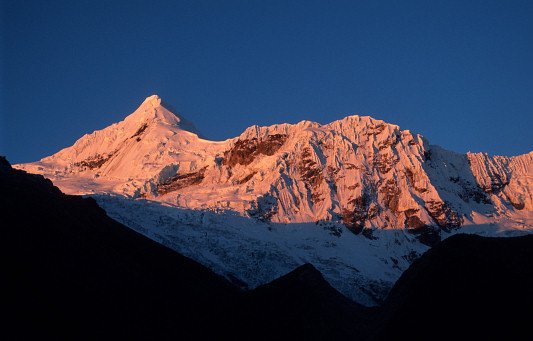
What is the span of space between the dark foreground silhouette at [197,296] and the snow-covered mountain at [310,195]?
30.1 meters

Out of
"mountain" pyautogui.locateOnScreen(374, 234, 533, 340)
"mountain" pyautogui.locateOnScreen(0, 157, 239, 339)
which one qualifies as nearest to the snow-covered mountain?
"mountain" pyautogui.locateOnScreen(0, 157, 239, 339)

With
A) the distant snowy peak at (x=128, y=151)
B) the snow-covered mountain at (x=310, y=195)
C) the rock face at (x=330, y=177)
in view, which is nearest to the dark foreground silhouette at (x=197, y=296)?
the snow-covered mountain at (x=310, y=195)

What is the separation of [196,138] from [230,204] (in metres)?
62.9

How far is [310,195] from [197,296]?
77.7 metres

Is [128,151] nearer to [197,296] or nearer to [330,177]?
[330,177]

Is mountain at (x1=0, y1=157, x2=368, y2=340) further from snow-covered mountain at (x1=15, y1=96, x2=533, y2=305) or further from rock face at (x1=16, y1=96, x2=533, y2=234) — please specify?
rock face at (x1=16, y1=96, x2=533, y2=234)

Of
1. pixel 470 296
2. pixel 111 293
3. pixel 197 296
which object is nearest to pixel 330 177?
pixel 197 296

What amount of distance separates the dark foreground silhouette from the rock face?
6187 cm

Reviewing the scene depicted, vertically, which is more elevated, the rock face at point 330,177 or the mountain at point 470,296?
the rock face at point 330,177

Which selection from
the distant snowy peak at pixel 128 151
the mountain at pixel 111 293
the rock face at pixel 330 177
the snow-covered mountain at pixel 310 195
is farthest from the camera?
the distant snowy peak at pixel 128 151

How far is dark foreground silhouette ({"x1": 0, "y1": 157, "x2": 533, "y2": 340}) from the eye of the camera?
35938mm

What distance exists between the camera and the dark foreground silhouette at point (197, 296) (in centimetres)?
3594

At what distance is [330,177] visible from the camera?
458 ft

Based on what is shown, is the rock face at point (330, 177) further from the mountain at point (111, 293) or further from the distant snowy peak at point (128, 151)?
the mountain at point (111, 293)
